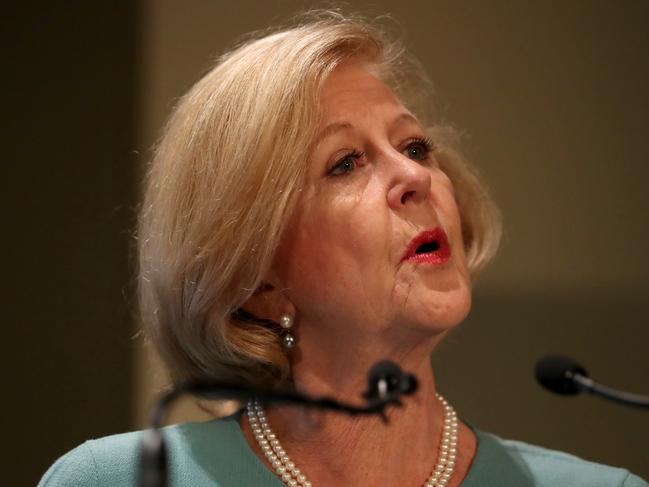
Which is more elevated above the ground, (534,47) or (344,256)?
(534,47)

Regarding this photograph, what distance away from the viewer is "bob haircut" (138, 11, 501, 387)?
1440 mm

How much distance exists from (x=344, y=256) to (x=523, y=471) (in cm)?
45

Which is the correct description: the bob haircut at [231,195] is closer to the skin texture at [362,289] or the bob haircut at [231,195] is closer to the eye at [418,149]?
the skin texture at [362,289]

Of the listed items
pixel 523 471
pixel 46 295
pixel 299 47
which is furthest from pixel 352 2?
pixel 523 471

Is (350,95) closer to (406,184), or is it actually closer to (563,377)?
(406,184)

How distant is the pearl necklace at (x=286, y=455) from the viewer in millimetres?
1468

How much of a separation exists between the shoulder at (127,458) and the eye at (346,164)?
414 millimetres

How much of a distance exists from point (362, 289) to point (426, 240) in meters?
0.11

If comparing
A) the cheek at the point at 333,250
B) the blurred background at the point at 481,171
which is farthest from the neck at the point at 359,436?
the blurred background at the point at 481,171

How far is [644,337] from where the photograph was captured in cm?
226

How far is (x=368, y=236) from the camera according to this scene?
1.39 meters

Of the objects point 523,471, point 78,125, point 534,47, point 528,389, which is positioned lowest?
point 528,389

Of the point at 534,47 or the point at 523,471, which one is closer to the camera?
the point at 523,471

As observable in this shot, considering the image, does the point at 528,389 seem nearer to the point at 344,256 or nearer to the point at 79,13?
the point at 344,256
